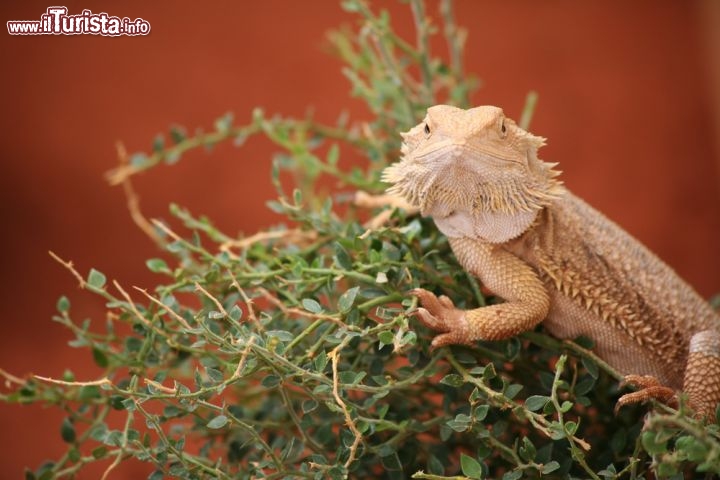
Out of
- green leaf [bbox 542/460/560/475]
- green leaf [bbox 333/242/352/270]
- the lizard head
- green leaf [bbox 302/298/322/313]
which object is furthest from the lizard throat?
green leaf [bbox 542/460/560/475]

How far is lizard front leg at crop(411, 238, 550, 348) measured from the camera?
965 millimetres

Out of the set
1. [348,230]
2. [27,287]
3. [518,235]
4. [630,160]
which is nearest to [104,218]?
[27,287]

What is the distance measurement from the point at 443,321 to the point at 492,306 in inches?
3.2

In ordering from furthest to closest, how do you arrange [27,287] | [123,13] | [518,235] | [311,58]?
1. [311,58]
2. [27,287]
3. [123,13]
4. [518,235]

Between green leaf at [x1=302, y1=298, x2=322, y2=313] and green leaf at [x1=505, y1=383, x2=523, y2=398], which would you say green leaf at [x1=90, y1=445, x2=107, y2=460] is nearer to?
green leaf at [x1=302, y1=298, x2=322, y2=313]

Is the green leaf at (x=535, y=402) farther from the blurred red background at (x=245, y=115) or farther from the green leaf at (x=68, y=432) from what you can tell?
the blurred red background at (x=245, y=115)

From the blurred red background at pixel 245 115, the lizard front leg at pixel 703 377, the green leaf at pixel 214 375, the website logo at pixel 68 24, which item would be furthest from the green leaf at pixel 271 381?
the blurred red background at pixel 245 115

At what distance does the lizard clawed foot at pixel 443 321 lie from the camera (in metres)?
0.96

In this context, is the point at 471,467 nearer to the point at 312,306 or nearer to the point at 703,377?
the point at 312,306

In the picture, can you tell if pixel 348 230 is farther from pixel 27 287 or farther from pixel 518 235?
pixel 27 287

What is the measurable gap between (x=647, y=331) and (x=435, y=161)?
18.1 inches

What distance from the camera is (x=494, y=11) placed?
2.67 meters

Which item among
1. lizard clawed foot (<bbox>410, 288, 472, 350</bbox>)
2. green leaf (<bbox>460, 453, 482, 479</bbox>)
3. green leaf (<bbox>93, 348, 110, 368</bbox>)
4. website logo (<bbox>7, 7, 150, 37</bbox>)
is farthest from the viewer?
website logo (<bbox>7, 7, 150, 37</bbox>)

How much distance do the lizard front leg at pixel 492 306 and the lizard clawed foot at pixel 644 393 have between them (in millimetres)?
147
